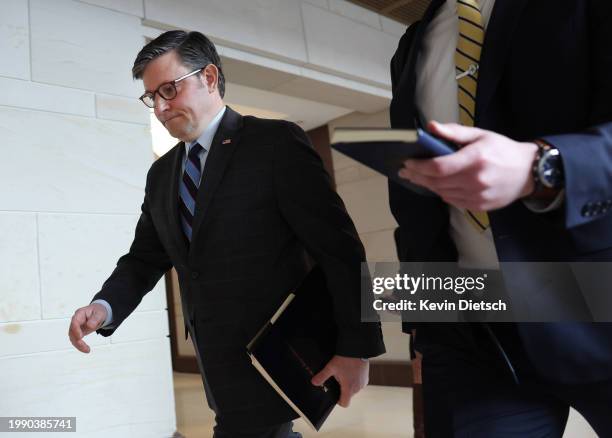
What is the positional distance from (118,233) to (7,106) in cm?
98

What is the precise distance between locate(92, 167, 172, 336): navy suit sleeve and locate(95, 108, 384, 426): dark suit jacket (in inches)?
10.0

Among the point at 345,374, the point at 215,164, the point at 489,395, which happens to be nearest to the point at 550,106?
the point at 489,395

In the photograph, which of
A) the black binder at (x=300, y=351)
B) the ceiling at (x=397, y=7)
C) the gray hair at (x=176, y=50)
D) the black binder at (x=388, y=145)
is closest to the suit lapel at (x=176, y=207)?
the gray hair at (x=176, y=50)

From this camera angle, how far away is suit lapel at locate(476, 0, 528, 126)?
3.47 ft

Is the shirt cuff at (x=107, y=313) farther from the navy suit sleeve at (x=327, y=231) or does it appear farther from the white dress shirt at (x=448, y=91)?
the white dress shirt at (x=448, y=91)

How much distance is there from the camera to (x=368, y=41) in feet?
18.8

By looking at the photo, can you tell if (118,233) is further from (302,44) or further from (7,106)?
(302,44)

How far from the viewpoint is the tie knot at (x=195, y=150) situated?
191 centimetres

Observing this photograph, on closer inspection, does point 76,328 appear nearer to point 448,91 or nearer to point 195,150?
point 195,150

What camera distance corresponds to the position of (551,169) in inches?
29.8

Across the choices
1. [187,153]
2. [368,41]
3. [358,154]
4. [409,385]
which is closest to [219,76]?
[187,153]

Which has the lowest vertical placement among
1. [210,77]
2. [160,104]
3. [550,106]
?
[550,106]

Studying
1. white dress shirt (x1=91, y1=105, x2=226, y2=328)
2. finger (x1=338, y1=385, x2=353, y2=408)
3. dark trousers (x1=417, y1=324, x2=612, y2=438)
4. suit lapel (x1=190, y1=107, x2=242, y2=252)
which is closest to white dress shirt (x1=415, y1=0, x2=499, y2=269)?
dark trousers (x1=417, y1=324, x2=612, y2=438)

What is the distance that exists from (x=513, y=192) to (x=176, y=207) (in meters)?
1.31
